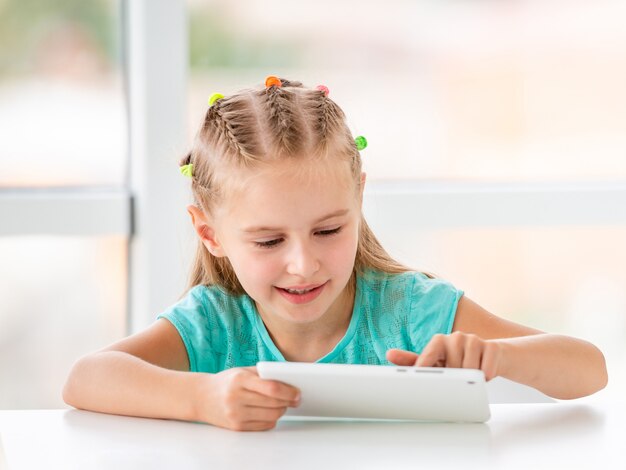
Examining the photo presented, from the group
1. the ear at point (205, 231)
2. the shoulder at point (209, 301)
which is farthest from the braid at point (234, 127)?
the shoulder at point (209, 301)

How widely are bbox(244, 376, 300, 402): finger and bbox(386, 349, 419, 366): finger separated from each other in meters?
0.12

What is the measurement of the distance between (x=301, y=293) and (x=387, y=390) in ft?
1.06

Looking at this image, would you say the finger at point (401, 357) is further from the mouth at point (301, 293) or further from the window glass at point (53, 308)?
the window glass at point (53, 308)

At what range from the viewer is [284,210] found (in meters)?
1.24

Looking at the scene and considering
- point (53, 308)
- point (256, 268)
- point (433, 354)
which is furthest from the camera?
point (53, 308)

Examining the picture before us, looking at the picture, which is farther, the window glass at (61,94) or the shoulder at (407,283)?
the window glass at (61,94)

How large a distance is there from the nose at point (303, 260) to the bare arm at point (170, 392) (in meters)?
0.18

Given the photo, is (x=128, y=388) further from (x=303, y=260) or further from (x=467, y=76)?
(x=467, y=76)

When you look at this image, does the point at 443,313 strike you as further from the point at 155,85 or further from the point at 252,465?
the point at 155,85

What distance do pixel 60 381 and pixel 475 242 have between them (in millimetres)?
1091

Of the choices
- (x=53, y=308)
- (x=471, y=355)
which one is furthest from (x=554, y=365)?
(x=53, y=308)

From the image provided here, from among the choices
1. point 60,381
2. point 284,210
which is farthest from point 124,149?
point 284,210

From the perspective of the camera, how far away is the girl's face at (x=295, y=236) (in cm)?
124

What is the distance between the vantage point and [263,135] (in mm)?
1339
